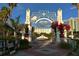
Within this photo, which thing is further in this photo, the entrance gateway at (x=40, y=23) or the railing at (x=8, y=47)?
the entrance gateway at (x=40, y=23)

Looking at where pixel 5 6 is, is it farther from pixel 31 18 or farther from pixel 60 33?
pixel 60 33

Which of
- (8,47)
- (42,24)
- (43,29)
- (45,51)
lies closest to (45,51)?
(45,51)

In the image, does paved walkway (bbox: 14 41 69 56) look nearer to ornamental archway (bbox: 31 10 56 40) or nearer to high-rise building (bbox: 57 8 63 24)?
ornamental archway (bbox: 31 10 56 40)

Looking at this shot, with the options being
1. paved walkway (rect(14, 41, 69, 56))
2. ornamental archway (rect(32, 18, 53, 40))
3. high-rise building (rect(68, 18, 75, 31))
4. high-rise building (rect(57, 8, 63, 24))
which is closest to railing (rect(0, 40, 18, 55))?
paved walkway (rect(14, 41, 69, 56))

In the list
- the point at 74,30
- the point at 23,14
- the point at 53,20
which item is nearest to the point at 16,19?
the point at 23,14

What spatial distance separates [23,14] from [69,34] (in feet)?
3.60

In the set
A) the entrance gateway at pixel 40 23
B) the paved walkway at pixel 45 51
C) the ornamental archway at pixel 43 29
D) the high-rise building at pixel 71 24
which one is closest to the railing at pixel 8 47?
the paved walkway at pixel 45 51

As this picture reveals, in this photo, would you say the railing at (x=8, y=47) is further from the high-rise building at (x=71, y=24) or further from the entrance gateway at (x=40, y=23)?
the high-rise building at (x=71, y=24)

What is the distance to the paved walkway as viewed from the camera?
24.6ft

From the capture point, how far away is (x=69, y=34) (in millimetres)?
7605

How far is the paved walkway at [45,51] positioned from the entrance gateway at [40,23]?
207 mm

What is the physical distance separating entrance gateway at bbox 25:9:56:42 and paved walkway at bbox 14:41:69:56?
0.21m

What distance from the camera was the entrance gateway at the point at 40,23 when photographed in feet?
24.8

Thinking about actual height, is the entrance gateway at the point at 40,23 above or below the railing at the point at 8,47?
→ above
